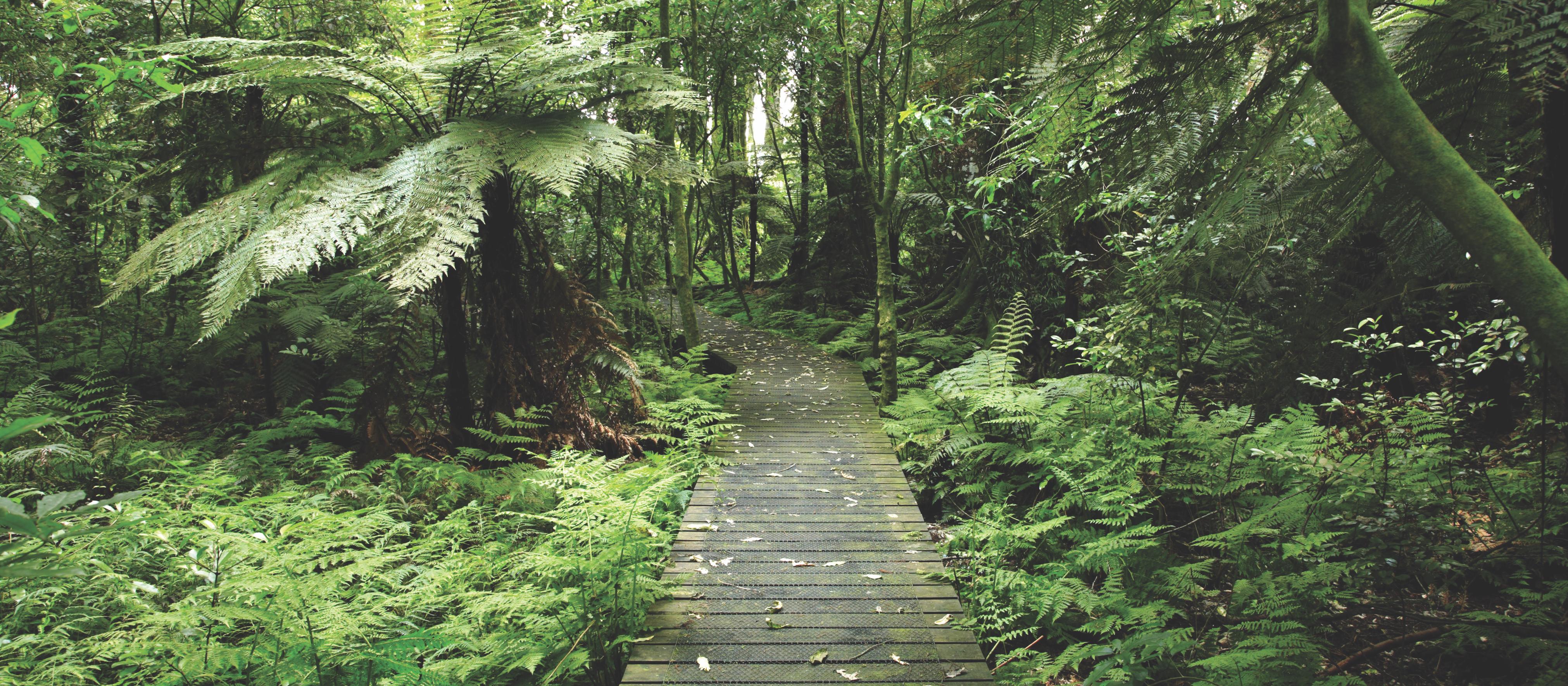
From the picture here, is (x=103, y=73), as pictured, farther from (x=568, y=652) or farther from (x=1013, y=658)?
(x=1013, y=658)

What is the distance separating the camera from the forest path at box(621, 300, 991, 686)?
2.87 m

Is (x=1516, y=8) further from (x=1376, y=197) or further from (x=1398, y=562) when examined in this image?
(x=1398, y=562)

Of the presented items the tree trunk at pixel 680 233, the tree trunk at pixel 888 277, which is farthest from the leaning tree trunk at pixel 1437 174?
the tree trunk at pixel 680 233

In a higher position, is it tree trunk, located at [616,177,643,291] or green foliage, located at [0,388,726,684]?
tree trunk, located at [616,177,643,291]

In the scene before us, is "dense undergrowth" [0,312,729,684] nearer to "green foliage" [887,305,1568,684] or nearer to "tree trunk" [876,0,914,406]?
"green foliage" [887,305,1568,684]

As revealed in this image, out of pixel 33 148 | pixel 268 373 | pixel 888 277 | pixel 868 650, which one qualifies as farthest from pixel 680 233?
pixel 33 148

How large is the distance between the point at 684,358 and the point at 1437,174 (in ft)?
25.0

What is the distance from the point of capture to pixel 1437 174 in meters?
1.16

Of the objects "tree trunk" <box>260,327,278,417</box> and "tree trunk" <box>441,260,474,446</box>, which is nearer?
"tree trunk" <box>441,260,474,446</box>

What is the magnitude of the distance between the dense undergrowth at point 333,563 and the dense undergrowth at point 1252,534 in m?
1.91

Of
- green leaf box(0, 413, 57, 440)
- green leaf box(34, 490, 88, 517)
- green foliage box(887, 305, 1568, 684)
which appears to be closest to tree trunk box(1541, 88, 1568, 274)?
green foliage box(887, 305, 1568, 684)

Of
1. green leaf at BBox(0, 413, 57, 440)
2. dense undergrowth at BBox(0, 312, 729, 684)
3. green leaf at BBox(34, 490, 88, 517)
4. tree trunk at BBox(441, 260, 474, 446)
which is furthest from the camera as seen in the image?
tree trunk at BBox(441, 260, 474, 446)

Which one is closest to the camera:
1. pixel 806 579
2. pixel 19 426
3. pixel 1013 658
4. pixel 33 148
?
pixel 19 426

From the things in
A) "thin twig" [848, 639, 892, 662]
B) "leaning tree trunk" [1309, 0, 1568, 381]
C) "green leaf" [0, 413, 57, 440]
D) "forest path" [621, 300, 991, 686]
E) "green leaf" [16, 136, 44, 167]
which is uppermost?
"green leaf" [16, 136, 44, 167]
